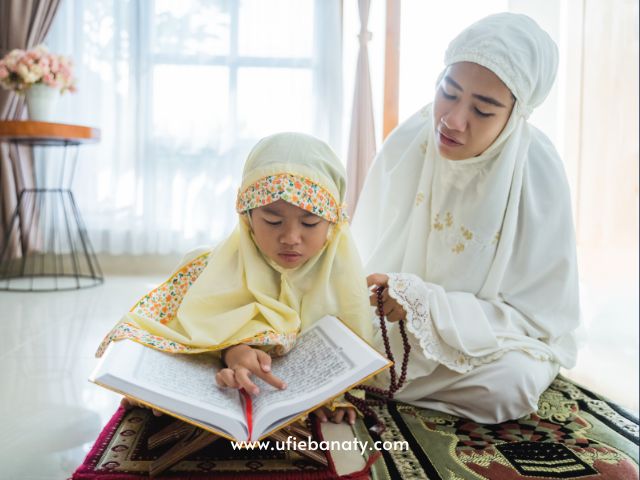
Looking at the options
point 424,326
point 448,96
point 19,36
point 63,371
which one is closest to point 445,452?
point 424,326

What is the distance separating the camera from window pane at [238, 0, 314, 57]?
12.3ft

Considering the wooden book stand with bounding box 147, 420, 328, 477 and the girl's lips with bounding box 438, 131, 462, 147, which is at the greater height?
the girl's lips with bounding box 438, 131, 462, 147

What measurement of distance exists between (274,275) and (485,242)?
0.55 m

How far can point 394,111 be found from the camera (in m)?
3.43

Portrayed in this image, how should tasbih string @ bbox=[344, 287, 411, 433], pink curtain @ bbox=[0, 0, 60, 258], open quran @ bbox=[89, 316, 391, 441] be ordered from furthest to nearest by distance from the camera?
pink curtain @ bbox=[0, 0, 60, 258] < tasbih string @ bbox=[344, 287, 411, 433] < open quran @ bbox=[89, 316, 391, 441]

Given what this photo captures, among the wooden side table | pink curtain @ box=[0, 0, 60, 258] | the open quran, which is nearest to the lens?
the open quran

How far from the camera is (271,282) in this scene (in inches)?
51.7

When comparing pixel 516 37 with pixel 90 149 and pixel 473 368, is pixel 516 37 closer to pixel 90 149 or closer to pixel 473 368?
pixel 473 368

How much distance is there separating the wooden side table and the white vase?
0.14 meters

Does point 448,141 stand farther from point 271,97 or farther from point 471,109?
point 271,97

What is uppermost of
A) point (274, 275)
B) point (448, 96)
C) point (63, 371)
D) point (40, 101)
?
point (40, 101)

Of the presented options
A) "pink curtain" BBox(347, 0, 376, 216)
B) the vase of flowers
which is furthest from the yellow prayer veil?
the vase of flowers

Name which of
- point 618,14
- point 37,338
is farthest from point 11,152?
point 618,14

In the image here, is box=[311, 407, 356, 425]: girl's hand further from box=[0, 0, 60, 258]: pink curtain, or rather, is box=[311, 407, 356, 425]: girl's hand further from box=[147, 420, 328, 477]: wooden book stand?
box=[0, 0, 60, 258]: pink curtain
